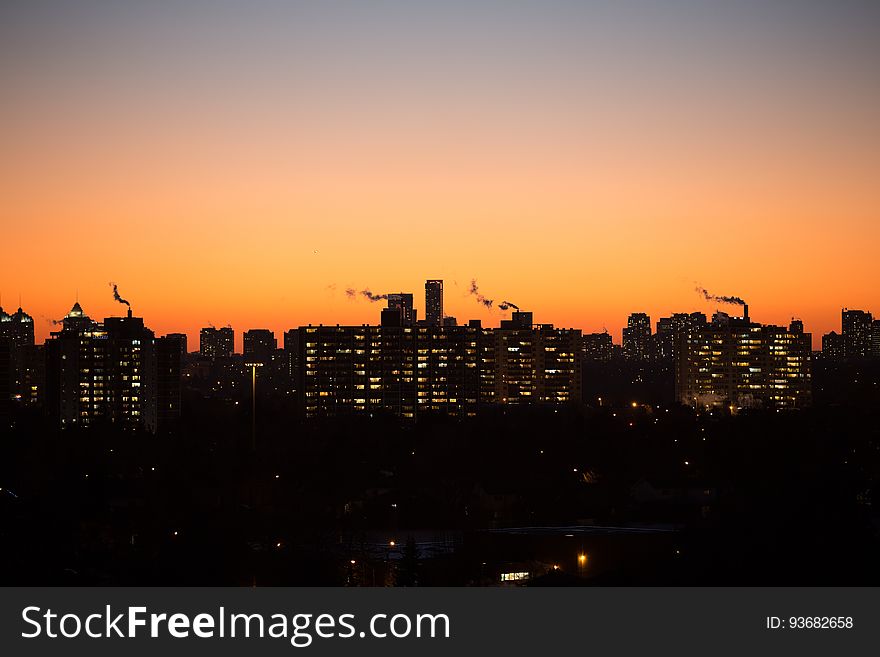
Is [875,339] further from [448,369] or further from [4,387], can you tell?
[4,387]

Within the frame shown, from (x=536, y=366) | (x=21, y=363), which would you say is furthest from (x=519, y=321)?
(x=21, y=363)

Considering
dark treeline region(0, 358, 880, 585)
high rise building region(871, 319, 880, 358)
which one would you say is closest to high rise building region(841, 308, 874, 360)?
high rise building region(871, 319, 880, 358)

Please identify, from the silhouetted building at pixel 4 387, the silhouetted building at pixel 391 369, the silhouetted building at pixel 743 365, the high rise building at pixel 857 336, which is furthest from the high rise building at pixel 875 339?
the silhouetted building at pixel 4 387

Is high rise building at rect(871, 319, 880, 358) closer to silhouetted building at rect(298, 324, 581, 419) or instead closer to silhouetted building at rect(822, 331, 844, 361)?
silhouetted building at rect(822, 331, 844, 361)

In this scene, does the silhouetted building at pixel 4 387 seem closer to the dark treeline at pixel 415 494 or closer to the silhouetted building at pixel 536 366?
the dark treeline at pixel 415 494

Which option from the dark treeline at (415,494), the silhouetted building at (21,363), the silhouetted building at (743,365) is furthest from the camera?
the silhouetted building at (743,365)

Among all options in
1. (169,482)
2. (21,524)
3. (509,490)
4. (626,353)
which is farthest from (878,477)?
(626,353)
